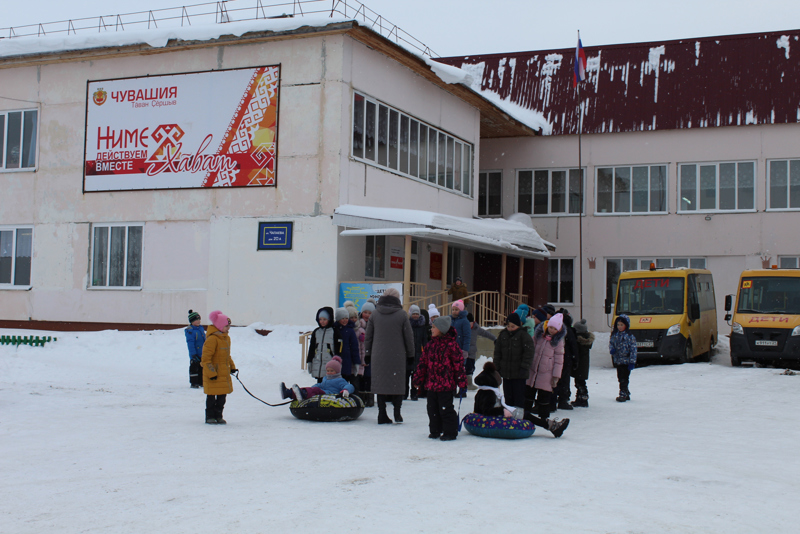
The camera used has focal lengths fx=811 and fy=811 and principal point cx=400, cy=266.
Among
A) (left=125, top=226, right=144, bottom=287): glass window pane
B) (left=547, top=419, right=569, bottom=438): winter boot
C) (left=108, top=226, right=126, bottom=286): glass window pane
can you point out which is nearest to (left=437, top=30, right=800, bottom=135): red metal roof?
(left=125, top=226, right=144, bottom=287): glass window pane

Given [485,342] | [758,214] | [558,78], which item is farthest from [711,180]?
[485,342]

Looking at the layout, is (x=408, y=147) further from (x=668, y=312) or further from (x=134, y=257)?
(x=668, y=312)

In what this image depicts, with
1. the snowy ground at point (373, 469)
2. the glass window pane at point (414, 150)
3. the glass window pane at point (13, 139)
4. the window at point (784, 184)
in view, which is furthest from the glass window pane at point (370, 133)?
the window at point (784, 184)

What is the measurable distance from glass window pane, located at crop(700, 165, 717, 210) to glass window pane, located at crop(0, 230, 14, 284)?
21.1m

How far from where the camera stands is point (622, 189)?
1095 inches

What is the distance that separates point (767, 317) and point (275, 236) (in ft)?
37.6

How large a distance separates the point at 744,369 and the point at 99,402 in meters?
13.0

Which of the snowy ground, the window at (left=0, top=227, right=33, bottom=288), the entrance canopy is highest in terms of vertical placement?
the entrance canopy

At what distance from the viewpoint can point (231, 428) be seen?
30.6 feet

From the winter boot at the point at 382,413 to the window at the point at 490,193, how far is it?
20.1 metres

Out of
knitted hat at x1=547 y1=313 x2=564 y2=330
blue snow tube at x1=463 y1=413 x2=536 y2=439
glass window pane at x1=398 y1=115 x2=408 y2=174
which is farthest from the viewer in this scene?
glass window pane at x1=398 y1=115 x2=408 y2=174

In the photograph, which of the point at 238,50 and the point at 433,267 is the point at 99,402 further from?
the point at 433,267

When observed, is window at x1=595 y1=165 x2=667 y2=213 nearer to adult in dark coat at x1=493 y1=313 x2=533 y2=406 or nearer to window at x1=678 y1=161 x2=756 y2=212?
window at x1=678 y1=161 x2=756 y2=212

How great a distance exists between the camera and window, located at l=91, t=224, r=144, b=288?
68.5 ft
